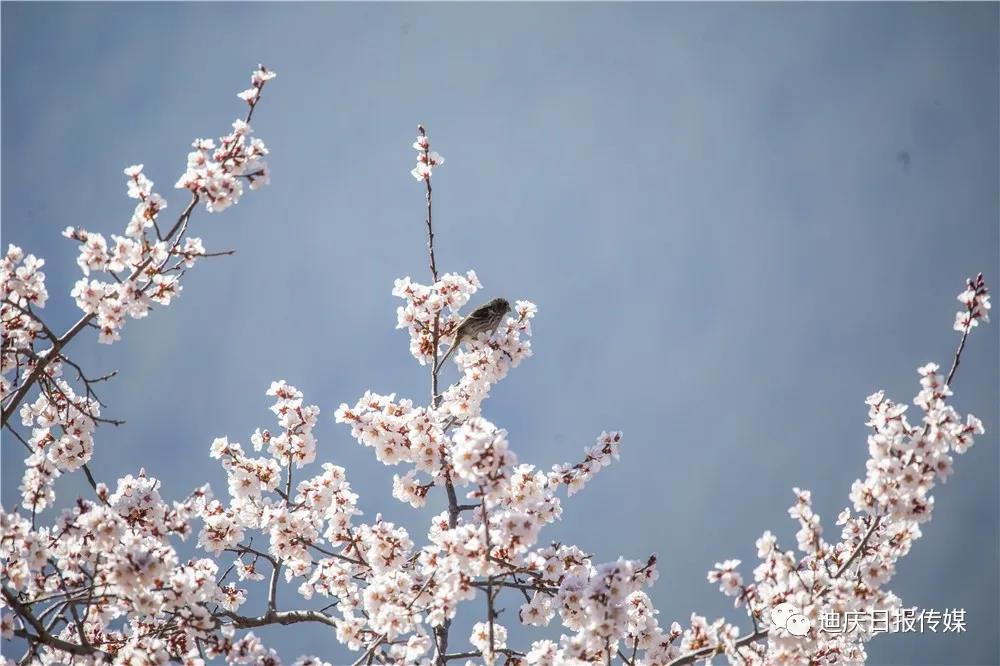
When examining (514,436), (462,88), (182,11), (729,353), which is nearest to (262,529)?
(514,436)

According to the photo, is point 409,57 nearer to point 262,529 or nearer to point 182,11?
point 182,11

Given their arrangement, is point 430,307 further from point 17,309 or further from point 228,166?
point 17,309

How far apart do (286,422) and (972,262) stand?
115 feet

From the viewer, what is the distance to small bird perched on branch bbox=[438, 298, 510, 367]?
24.3ft

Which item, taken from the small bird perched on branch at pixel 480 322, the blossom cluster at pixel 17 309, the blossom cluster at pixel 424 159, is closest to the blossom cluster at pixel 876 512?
the small bird perched on branch at pixel 480 322

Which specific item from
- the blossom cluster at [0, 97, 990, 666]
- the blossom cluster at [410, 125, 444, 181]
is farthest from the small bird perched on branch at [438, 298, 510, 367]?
the blossom cluster at [410, 125, 444, 181]

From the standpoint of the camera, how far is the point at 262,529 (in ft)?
24.1

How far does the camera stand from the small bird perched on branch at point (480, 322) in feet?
24.3

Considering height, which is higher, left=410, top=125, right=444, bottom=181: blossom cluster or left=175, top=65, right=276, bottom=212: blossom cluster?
left=410, top=125, right=444, bottom=181: blossom cluster

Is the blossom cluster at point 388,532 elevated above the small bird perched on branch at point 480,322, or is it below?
below

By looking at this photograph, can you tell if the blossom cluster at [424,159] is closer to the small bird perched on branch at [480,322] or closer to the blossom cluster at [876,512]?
the small bird perched on branch at [480,322]

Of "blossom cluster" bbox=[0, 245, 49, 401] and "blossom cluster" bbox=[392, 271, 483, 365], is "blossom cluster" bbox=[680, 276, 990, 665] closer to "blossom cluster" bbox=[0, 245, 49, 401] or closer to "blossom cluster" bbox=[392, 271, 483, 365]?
"blossom cluster" bbox=[392, 271, 483, 365]

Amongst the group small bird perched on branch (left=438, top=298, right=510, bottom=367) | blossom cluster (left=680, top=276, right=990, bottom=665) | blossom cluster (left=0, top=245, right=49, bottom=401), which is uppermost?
small bird perched on branch (left=438, top=298, right=510, bottom=367)

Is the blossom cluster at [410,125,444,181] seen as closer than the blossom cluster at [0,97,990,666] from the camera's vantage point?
No
